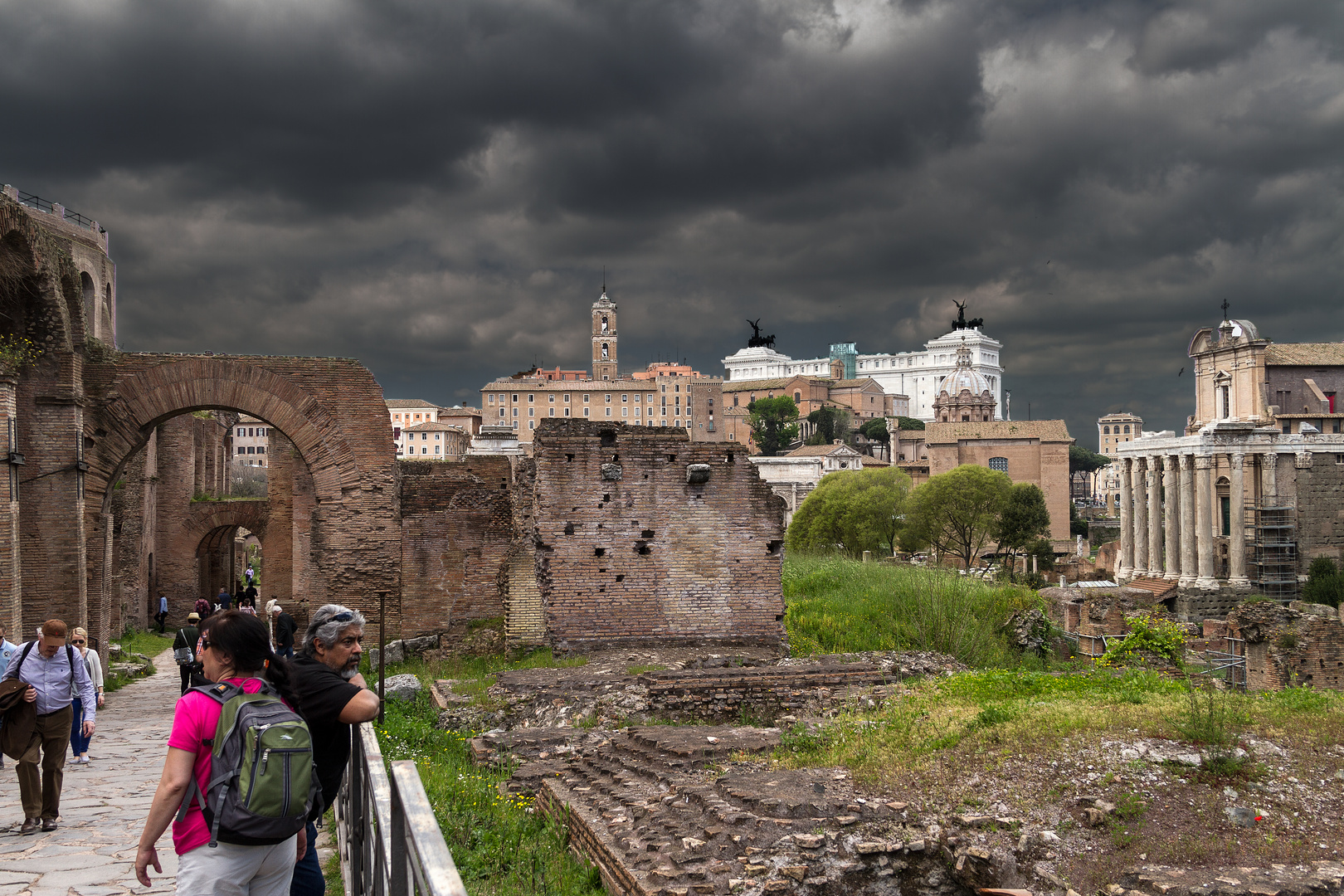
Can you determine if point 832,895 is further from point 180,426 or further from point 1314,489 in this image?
point 1314,489

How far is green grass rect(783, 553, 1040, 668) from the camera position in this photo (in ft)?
47.4

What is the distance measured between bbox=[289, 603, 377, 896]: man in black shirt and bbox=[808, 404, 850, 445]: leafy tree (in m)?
107

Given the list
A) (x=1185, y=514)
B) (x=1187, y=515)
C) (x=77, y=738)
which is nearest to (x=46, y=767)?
(x=77, y=738)

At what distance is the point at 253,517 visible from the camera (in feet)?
77.6

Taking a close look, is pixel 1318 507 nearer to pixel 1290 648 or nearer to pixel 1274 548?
pixel 1274 548

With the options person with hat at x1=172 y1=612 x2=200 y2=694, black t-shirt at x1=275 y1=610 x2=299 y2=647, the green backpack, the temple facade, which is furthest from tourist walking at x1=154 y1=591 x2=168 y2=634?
the temple facade

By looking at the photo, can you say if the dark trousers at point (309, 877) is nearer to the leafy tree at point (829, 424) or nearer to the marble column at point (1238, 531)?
the marble column at point (1238, 531)

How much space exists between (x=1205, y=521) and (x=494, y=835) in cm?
3884

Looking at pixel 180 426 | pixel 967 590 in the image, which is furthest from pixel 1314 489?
pixel 180 426

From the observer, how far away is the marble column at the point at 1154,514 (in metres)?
41.7

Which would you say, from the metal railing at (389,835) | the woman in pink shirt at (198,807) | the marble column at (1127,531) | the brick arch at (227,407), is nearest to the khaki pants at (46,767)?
the metal railing at (389,835)

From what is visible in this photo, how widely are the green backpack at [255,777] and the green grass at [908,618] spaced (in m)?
10.4

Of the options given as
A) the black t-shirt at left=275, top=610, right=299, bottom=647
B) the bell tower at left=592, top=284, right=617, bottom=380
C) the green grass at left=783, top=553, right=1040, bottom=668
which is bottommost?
the green grass at left=783, top=553, right=1040, bottom=668

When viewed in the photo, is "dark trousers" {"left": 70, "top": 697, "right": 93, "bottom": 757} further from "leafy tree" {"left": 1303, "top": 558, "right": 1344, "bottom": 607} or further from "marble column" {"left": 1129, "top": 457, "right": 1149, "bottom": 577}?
"marble column" {"left": 1129, "top": 457, "right": 1149, "bottom": 577}
